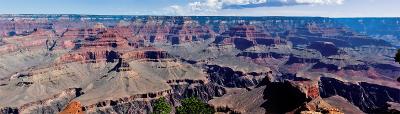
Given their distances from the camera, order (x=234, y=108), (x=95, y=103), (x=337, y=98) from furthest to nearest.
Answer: (x=95, y=103) < (x=337, y=98) < (x=234, y=108)

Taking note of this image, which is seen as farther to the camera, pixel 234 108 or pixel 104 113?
pixel 104 113

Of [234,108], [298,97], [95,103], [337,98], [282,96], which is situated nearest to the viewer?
[298,97]

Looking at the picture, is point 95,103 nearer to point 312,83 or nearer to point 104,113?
point 104,113

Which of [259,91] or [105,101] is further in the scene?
[105,101]

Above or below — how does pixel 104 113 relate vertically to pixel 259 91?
below

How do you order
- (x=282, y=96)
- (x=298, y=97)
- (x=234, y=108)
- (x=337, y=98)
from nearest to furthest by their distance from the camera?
1. (x=298, y=97)
2. (x=282, y=96)
3. (x=234, y=108)
4. (x=337, y=98)

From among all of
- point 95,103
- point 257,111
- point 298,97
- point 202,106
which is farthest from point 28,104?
point 298,97

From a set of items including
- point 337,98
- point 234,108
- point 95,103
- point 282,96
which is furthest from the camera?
point 95,103

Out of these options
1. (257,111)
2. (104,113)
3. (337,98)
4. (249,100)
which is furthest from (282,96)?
(104,113)

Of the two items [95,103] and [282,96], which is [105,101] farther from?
[282,96]
